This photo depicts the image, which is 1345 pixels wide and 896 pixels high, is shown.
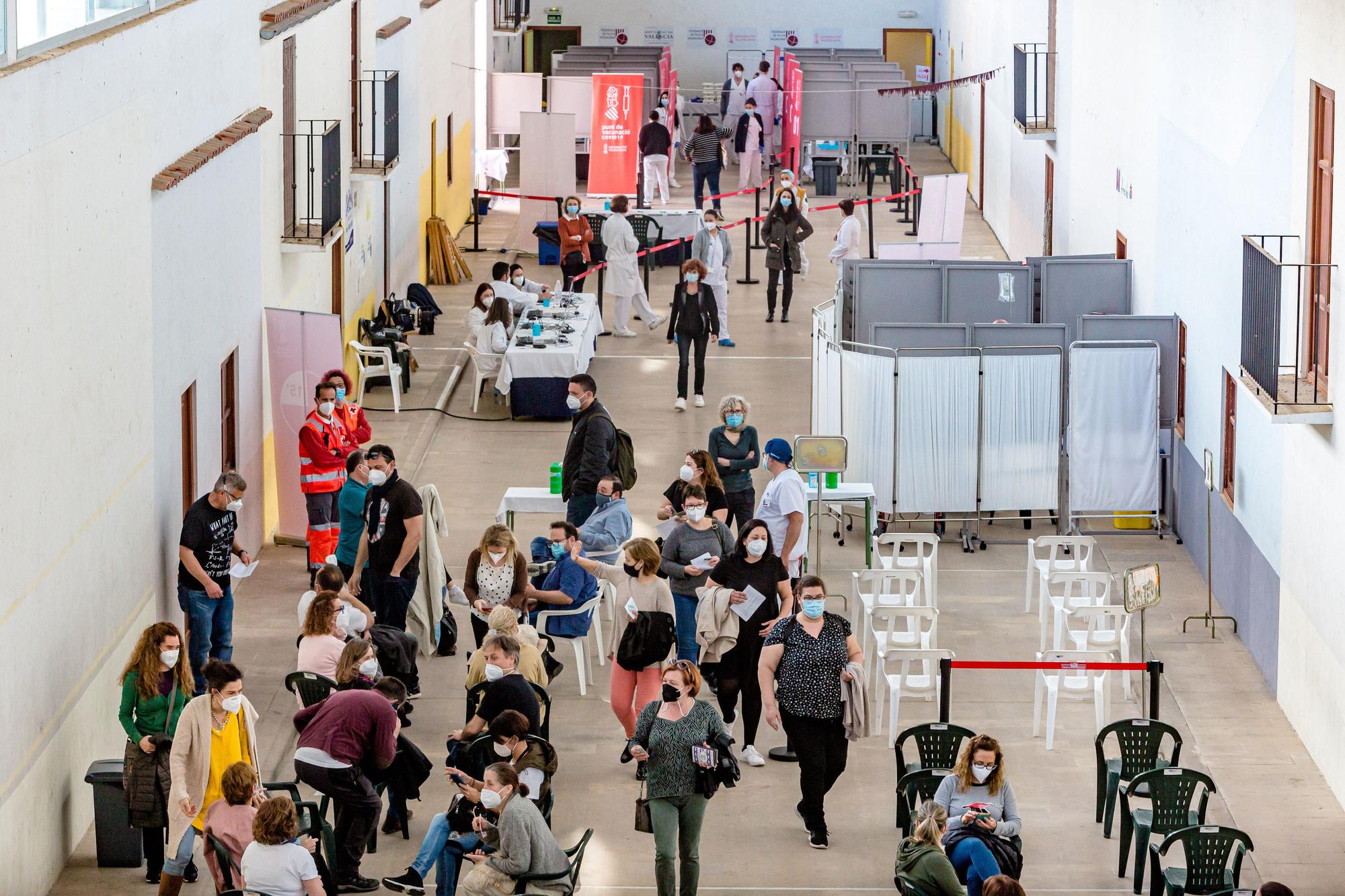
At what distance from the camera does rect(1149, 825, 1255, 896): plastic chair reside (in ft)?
31.2

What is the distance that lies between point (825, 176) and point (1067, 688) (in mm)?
24377

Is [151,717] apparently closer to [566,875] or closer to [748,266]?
[566,875]

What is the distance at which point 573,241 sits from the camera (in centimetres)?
2459

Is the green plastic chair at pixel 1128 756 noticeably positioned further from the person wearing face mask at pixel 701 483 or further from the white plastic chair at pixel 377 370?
the white plastic chair at pixel 377 370

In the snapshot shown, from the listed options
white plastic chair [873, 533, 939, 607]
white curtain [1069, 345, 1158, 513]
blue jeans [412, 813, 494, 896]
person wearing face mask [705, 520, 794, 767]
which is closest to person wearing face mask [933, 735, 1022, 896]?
person wearing face mask [705, 520, 794, 767]

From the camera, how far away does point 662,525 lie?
13.7 m

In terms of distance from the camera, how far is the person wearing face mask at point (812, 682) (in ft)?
34.5

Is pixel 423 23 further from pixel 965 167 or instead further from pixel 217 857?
pixel 217 857

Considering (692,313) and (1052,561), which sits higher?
(692,313)

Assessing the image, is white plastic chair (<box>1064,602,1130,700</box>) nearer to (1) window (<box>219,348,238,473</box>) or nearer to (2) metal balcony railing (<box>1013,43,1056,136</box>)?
(1) window (<box>219,348,238,473</box>)

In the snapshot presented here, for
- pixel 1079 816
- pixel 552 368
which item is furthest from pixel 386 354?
pixel 1079 816

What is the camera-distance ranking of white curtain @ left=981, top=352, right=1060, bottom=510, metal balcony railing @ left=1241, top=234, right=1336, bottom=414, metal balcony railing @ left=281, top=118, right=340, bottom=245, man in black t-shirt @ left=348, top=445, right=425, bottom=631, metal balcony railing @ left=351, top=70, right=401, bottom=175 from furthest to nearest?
1. metal balcony railing @ left=351, top=70, right=401, bottom=175
2. metal balcony railing @ left=281, top=118, right=340, bottom=245
3. white curtain @ left=981, top=352, right=1060, bottom=510
4. man in black t-shirt @ left=348, top=445, right=425, bottom=631
5. metal balcony railing @ left=1241, top=234, right=1336, bottom=414

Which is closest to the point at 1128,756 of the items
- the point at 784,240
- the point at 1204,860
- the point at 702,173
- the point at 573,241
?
the point at 1204,860

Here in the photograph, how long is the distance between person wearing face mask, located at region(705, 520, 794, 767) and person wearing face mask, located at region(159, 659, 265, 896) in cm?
313
